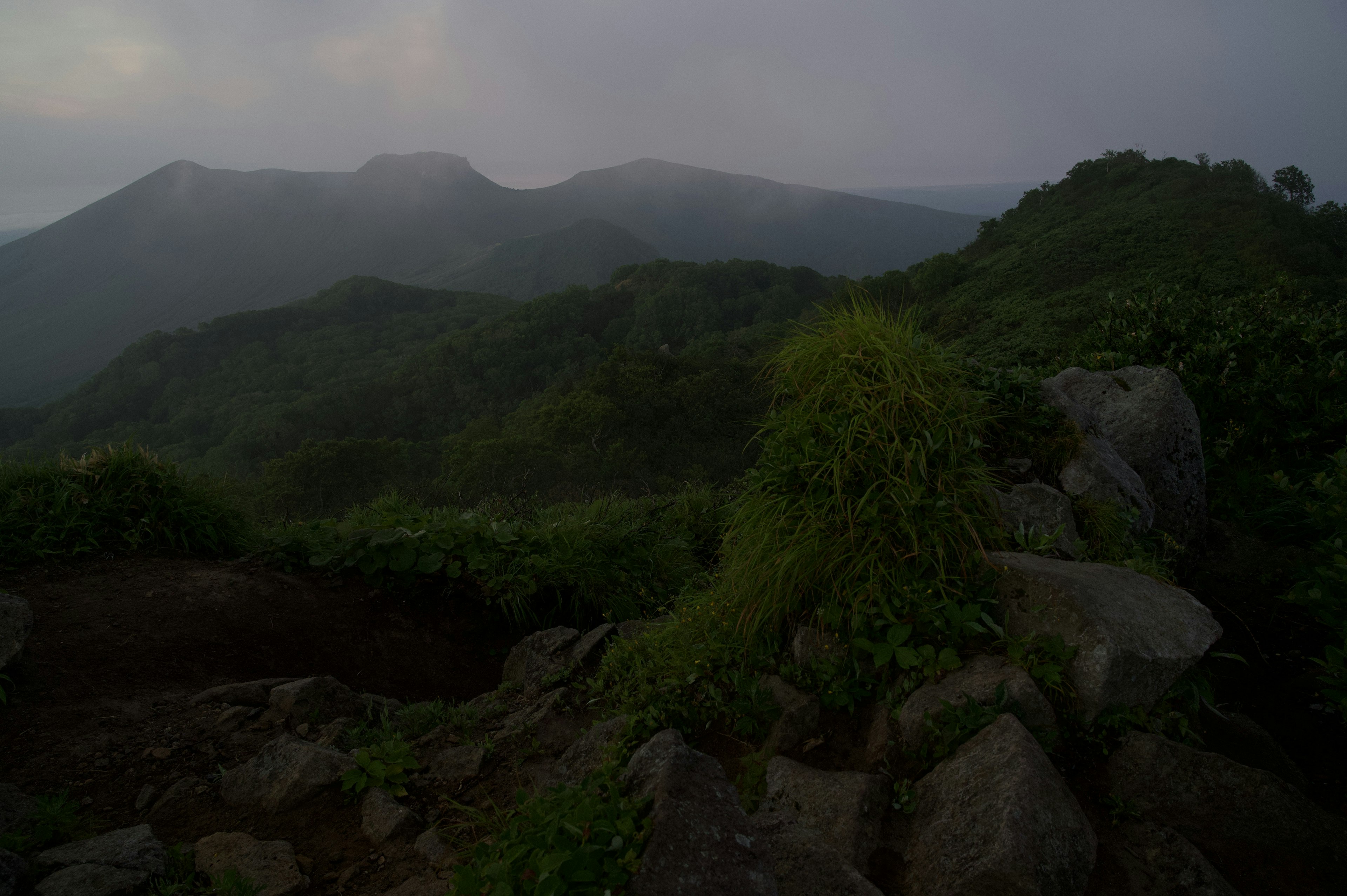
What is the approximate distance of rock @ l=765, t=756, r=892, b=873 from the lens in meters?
1.85

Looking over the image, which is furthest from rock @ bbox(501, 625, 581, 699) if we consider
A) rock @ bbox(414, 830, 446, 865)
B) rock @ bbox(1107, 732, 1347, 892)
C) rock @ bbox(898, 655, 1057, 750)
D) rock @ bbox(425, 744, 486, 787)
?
rock @ bbox(1107, 732, 1347, 892)

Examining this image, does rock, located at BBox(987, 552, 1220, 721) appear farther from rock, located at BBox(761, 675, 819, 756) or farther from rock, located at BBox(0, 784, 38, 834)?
rock, located at BBox(0, 784, 38, 834)

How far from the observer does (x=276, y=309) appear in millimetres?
62344

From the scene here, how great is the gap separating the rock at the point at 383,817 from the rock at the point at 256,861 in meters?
0.22

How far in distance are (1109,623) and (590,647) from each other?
2.40 meters

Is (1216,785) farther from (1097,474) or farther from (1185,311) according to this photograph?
(1185,311)

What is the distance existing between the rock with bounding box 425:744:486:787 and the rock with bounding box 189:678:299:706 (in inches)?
42.7

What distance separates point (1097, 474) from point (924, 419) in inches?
59.3

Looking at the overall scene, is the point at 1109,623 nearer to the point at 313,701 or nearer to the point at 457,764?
the point at 457,764

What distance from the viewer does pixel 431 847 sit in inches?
83.7

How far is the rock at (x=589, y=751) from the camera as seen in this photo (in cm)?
242

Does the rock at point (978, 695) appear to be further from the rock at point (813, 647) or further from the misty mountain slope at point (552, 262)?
the misty mountain slope at point (552, 262)

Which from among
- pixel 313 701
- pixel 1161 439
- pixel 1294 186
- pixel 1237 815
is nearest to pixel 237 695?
pixel 313 701

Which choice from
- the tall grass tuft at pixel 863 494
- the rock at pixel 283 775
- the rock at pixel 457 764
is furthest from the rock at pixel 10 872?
the tall grass tuft at pixel 863 494
